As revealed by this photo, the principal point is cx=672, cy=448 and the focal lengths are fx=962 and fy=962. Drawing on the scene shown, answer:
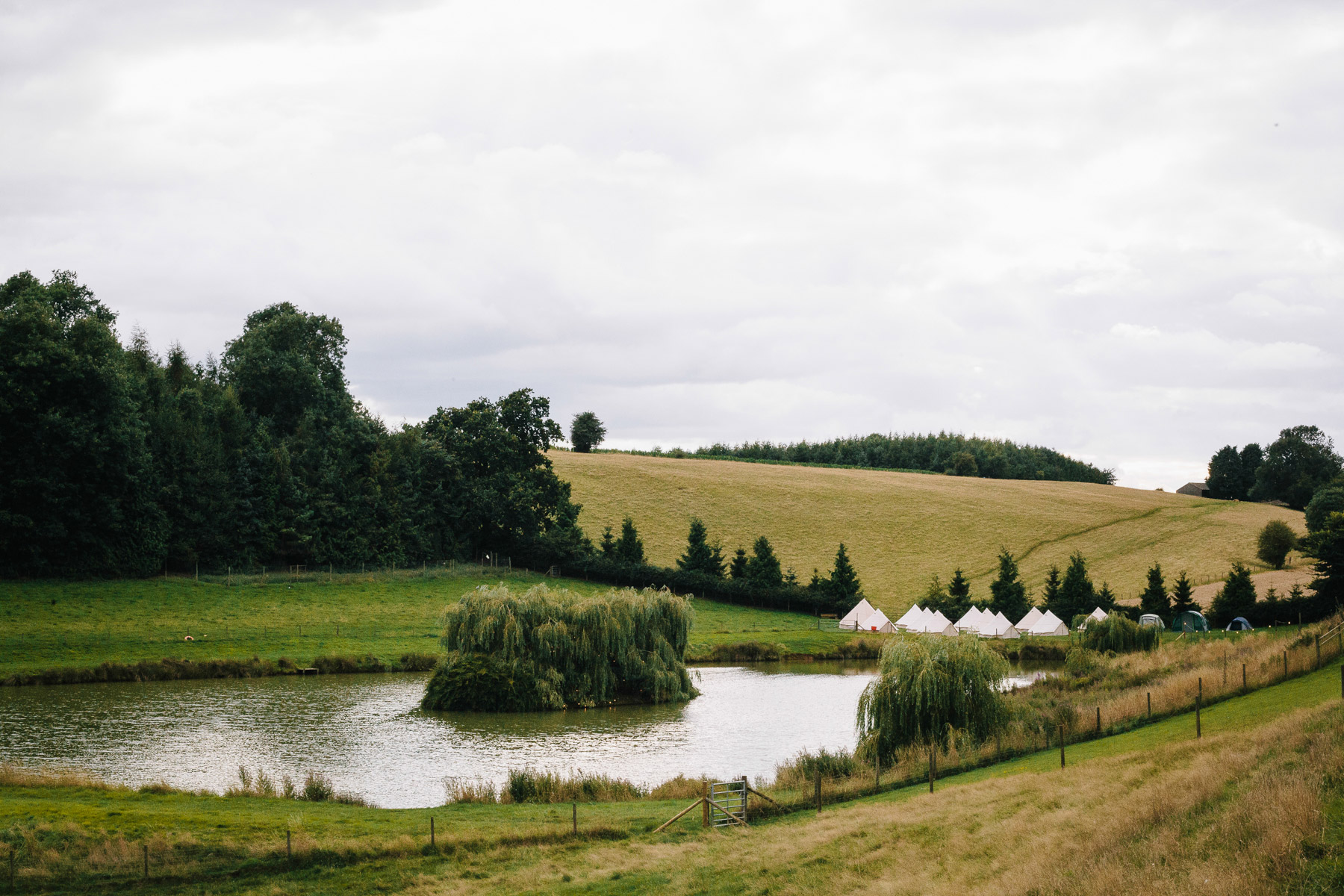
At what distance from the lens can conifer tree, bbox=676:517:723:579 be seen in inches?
2793

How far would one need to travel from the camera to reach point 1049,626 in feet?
193

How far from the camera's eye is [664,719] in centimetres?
3566

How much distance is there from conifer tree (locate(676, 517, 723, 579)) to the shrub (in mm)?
39641

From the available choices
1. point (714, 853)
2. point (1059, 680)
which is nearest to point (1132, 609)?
point (1059, 680)

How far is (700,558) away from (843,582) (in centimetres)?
1060

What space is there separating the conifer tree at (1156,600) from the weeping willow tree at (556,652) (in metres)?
32.8

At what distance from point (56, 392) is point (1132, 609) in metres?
62.8

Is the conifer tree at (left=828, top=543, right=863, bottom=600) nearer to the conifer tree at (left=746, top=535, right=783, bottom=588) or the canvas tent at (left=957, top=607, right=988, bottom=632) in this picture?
the conifer tree at (left=746, top=535, right=783, bottom=588)

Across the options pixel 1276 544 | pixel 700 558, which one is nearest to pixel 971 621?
pixel 700 558

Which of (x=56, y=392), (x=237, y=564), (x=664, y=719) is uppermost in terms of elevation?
(x=56, y=392)

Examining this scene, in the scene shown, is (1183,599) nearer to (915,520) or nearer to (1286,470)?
(915,520)

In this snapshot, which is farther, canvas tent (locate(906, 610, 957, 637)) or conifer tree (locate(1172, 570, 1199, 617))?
canvas tent (locate(906, 610, 957, 637))

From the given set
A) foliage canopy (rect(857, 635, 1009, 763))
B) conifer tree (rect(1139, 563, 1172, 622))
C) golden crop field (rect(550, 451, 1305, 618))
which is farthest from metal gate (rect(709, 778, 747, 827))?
golden crop field (rect(550, 451, 1305, 618))

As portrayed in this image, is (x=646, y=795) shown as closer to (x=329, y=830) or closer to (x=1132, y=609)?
(x=329, y=830)
